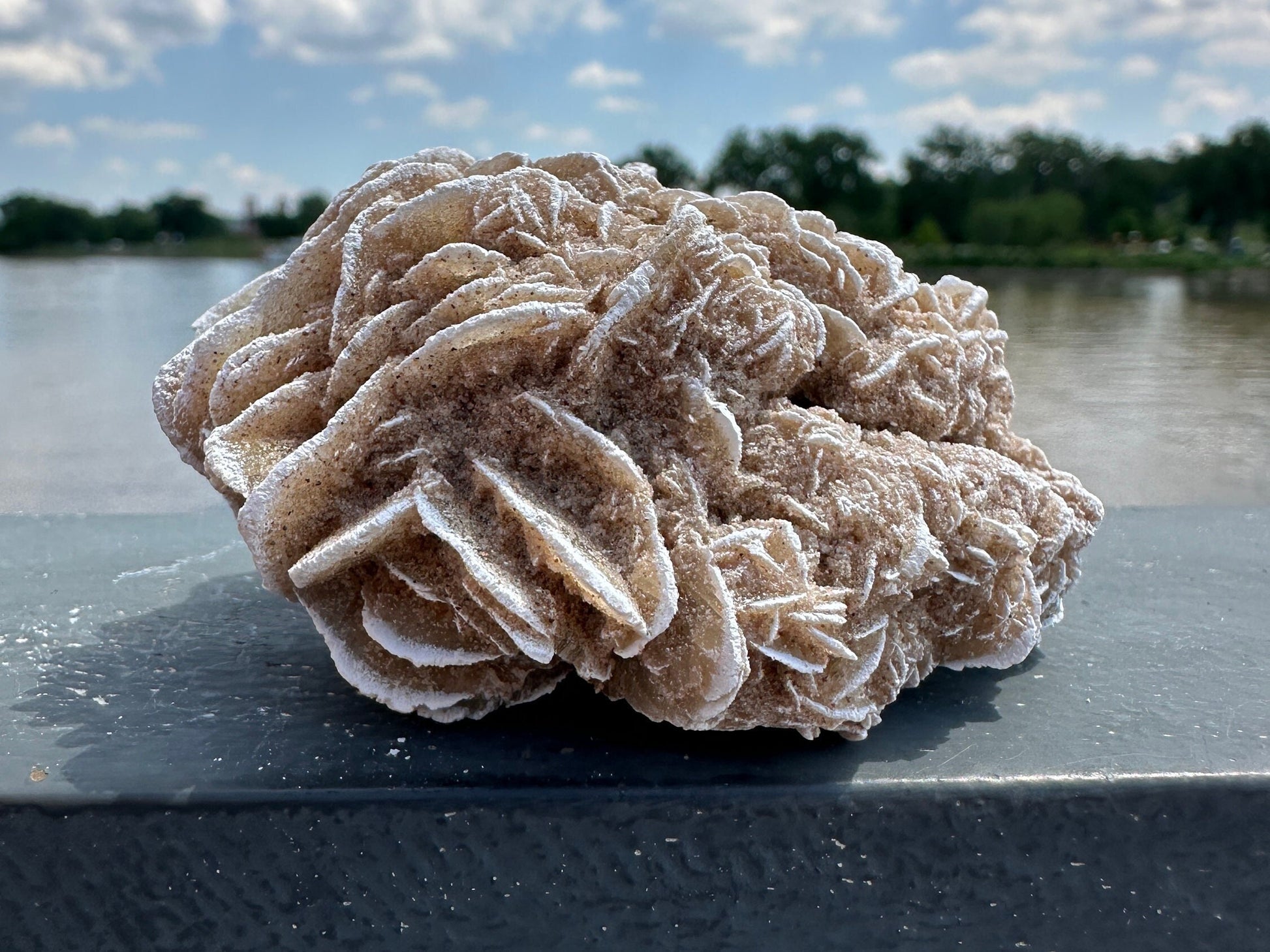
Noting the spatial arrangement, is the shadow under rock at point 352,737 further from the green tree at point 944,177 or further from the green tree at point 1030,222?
the green tree at point 944,177

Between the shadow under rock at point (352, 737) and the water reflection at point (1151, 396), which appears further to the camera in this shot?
the water reflection at point (1151, 396)

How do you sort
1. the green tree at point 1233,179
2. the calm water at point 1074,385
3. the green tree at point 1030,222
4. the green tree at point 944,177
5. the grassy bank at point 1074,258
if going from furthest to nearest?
the green tree at point 944,177 < the green tree at point 1030,222 < the green tree at point 1233,179 < the grassy bank at point 1074,258 < the calm water at point 1074,385

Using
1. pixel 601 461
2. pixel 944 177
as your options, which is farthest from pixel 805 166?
pixel 601 461

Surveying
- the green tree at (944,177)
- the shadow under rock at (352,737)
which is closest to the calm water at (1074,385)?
the shadow under rock at (352,737)

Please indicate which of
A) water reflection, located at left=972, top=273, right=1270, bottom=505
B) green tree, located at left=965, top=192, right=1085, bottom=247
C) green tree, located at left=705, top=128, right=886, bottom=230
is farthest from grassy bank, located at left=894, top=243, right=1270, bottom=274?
green tree, located at left=705, top=128, right=886, bottom=230

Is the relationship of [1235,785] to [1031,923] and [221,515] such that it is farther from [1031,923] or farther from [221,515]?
[221,515]

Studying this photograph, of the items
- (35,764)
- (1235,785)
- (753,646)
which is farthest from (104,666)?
(1235,785)
